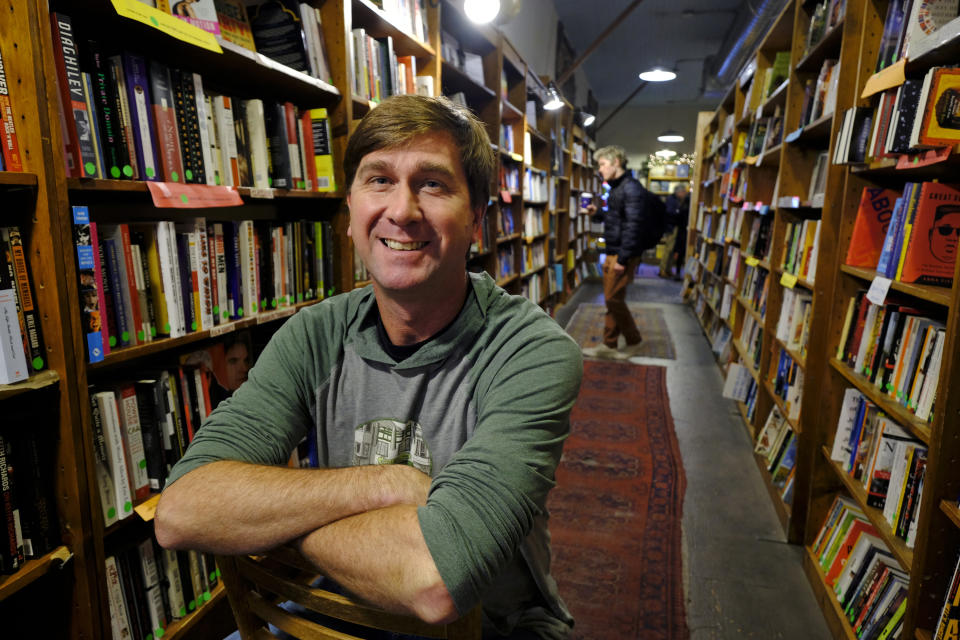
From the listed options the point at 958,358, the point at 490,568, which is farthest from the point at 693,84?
the point at 490,568

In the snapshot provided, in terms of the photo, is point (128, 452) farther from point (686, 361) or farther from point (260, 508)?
point (686, 361)

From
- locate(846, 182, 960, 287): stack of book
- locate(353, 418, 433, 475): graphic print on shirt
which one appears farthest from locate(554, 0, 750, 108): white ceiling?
locate(353, 418, 433, 475): graphic print on shirt

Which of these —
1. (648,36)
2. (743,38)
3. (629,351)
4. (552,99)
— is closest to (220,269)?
(629,351)

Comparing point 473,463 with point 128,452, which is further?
point 128,452

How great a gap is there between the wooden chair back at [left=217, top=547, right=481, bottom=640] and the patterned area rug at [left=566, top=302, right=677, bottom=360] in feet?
13.0

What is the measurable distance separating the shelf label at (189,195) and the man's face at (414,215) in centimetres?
52

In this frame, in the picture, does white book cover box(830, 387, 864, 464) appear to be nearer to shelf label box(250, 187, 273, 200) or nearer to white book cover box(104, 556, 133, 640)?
shelf label box(250, 187, 273, 200)

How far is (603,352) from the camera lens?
16.4 ft

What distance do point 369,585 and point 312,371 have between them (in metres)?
0.47

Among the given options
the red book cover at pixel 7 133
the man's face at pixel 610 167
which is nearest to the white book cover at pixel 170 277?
the red book cover at pixel 7 133

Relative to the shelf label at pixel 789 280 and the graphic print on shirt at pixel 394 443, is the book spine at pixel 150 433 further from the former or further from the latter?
the shelf label at pixel 789 280

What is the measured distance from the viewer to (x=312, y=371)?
45.8 inches

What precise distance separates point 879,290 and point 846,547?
32.7 inches

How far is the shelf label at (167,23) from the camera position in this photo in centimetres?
121
